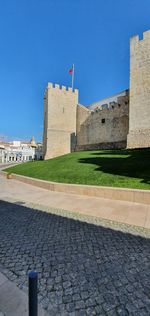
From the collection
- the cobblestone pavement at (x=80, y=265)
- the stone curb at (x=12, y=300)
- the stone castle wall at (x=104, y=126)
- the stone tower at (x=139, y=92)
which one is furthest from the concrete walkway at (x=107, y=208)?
the stone castle wall at (x=104, y=126)

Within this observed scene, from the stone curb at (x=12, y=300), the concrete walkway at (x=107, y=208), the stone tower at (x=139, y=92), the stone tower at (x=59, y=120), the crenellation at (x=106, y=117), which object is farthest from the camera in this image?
the stone tower at (x=59, y=120)

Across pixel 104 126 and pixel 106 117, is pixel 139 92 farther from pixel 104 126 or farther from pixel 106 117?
pixel 104 126

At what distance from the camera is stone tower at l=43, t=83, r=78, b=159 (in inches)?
1029

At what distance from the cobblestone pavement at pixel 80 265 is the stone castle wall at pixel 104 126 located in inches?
713

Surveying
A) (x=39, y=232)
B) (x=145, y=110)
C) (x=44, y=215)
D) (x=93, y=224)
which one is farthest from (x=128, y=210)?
(x=145, y=110)

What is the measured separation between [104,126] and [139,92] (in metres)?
7.39

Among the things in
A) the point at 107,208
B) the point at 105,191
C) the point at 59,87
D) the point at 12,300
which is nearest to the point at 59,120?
the point at 59,87

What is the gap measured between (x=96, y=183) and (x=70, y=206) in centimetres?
202

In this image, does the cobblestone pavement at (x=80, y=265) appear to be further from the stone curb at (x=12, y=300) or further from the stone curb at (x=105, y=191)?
the stone curb at (x=105, y=191)

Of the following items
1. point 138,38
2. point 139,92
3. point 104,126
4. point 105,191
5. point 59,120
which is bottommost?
point 105,191

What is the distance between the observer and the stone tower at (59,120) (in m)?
26.1

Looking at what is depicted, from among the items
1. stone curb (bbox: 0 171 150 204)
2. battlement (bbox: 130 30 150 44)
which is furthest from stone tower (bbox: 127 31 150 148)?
stone curb (bbox: 0 171 150 204)

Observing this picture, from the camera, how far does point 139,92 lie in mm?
16531

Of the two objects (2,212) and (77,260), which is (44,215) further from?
(77,260)
